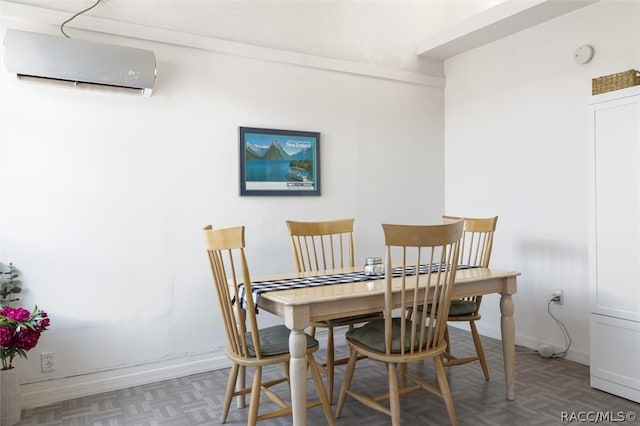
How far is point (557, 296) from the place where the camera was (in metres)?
3.50

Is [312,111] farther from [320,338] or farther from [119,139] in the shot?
[320,338]

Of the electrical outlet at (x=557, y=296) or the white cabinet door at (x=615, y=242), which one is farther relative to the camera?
the electrical outlet at (x=557, y=296)

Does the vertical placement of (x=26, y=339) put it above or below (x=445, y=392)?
above

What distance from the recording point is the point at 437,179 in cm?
454

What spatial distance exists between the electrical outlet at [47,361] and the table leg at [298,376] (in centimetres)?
168

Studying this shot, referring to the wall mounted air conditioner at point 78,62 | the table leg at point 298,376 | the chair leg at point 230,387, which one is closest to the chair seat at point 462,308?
the table leg at point 298,376

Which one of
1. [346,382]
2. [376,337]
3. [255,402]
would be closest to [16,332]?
[255,402]

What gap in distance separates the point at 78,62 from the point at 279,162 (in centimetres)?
151

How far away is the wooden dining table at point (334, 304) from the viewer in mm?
2066

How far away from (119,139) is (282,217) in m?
1.30

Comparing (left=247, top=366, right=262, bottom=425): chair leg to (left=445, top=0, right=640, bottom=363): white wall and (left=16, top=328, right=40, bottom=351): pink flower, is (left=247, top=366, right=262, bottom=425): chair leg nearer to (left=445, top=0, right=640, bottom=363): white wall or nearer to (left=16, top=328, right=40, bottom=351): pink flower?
(left=16, top=328, right=40, bottom=351): pink flower

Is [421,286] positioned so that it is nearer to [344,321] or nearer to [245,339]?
[344,321]

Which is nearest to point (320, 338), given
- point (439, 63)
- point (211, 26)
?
point (211, 26)

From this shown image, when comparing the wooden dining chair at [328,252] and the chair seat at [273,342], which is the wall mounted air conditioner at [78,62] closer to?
the wooden dining chair at [328,252]
